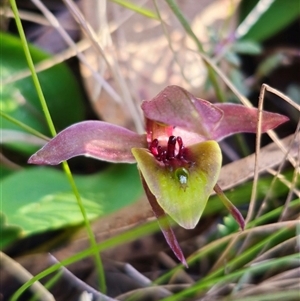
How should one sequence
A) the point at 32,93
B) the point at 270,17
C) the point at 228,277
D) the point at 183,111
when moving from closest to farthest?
the point at 183,111 → the point at 228,277 → the point at 32,93 → the point at 270,17

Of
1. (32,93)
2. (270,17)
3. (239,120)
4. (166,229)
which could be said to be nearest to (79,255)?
(166,229)

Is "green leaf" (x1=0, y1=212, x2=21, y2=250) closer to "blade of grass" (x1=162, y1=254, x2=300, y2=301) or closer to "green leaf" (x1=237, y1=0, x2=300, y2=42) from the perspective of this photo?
"blade of grass" (x1=162, y1=254, x2=300, y2=301)

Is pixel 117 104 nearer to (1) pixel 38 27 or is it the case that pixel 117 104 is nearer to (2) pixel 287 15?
(1) pixel 38 27

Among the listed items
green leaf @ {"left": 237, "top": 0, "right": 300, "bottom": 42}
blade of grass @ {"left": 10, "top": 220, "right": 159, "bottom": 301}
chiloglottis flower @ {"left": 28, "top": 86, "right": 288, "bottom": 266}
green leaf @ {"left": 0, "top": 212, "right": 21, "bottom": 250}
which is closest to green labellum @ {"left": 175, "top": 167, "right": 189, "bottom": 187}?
chiloglottis flower @ {"left": 28, "top": 86, "right": 288, "bottom": 266}

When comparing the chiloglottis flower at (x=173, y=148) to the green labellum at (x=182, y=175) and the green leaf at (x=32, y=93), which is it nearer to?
the green labellum at (x=182, y=175)

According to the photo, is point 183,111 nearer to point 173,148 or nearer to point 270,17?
point 173,148

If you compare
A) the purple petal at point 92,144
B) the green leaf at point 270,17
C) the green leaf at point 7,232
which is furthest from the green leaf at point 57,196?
the green leaf at point 270,17

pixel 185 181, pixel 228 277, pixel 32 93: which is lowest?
pixel 228 277
